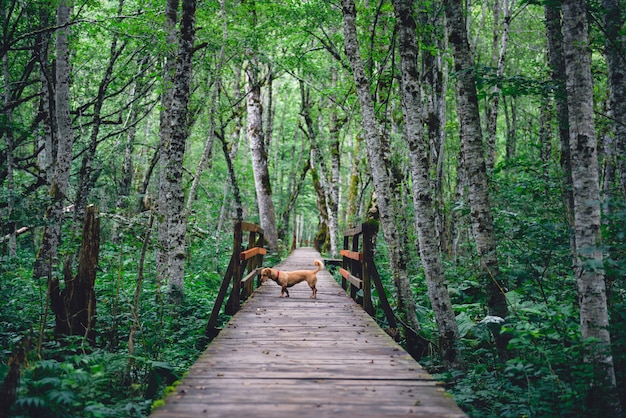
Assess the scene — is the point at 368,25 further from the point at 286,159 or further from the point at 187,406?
the point at 286,159

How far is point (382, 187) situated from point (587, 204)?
4.56 metres

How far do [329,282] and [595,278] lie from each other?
326 inches

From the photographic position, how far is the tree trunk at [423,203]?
6262 mm

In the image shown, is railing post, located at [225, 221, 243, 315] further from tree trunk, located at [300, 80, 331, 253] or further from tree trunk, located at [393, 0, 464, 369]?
tree trunk, located at [300, 80, 331, 253]

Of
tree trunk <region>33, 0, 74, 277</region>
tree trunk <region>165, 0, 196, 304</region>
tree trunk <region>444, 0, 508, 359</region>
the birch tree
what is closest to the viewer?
tree trunk <region>444, 0, 508, 359</region>

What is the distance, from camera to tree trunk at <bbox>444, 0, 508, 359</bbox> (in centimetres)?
607

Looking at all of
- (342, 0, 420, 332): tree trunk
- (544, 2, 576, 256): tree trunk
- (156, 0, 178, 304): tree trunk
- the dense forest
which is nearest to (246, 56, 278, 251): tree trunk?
the dense forest

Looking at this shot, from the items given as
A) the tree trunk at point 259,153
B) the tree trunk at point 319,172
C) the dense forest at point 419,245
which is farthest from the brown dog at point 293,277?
the tree trunk at point 319,172

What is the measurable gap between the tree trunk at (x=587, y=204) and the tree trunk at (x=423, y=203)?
2.20m

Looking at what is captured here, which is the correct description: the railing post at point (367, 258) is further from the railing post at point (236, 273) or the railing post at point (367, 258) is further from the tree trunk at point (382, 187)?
the railing post at point (236, 273)

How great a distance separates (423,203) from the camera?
6645 millimetres

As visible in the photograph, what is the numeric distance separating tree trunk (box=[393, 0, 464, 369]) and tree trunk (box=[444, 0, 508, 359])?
0.60 m

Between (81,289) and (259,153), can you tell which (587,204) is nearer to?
(81,289)

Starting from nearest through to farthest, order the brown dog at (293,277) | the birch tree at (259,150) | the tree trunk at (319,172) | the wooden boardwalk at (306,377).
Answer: the wooden boardwalk at (306,377) → the brown dog at (293,277) → the birch tree at (259,150) → the tree trunk at (319,172)
